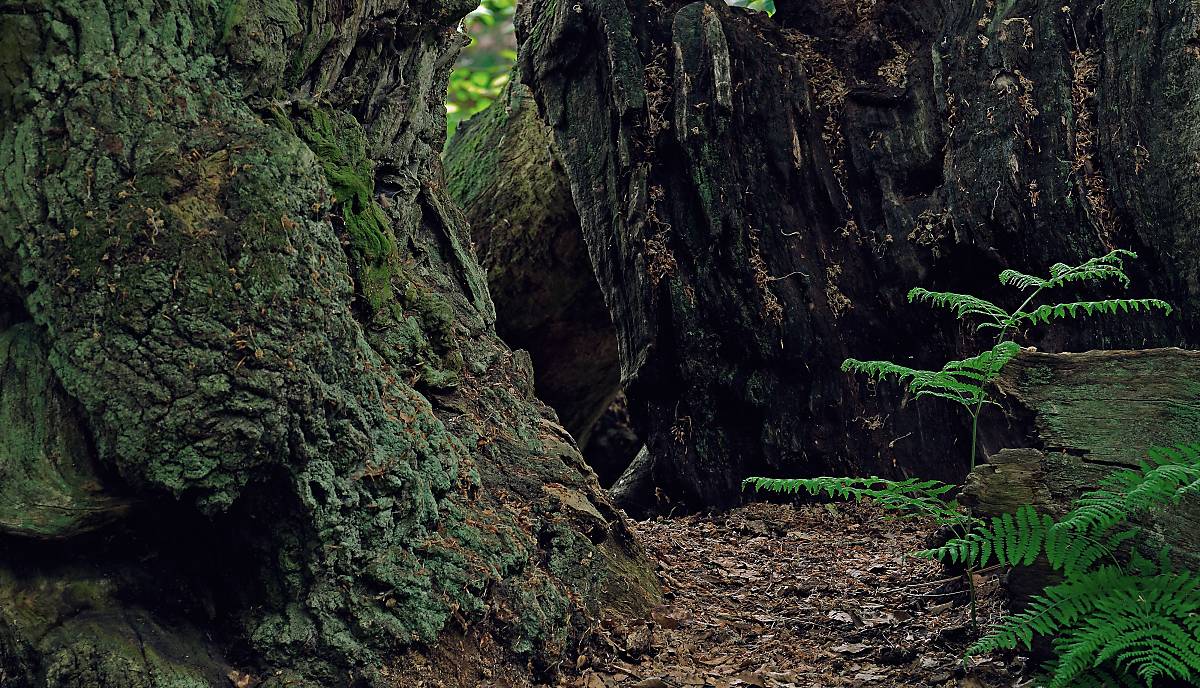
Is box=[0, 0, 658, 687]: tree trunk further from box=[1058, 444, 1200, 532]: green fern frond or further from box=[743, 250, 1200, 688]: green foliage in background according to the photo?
box=[1058, 444, 1200, 532]: green fern frond

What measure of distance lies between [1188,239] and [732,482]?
306 cm

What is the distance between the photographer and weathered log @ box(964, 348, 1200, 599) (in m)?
3.37

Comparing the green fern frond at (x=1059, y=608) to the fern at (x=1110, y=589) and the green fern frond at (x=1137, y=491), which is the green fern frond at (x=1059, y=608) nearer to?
the fern at (x=1110, y=589)

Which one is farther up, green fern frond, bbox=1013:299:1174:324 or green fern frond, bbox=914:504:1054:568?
green fern frond, bbox=1013:299:1174:324

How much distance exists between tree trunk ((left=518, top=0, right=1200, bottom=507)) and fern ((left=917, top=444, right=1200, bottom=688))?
7.23 feet

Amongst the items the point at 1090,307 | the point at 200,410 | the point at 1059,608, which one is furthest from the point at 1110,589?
the point at 200,410

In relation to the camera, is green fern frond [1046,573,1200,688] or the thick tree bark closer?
green fern frond [1046,573,1200,688]

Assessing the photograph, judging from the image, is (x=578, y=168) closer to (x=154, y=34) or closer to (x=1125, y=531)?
(x=154, y=34)

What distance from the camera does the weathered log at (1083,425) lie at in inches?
133

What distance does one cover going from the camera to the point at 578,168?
21.8ft

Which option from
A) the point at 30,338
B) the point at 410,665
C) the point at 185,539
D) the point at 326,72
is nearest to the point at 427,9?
the point at 326,72

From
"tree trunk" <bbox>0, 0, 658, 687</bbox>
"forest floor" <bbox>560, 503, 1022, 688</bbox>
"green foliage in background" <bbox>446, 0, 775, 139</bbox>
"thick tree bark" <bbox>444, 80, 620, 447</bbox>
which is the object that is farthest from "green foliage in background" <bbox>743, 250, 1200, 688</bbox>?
"green foliage in background" <bbox>446, 0, 775, 139</bbox>

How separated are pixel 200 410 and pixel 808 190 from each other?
14.2 ft

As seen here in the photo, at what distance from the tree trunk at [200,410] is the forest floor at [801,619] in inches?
16.1
